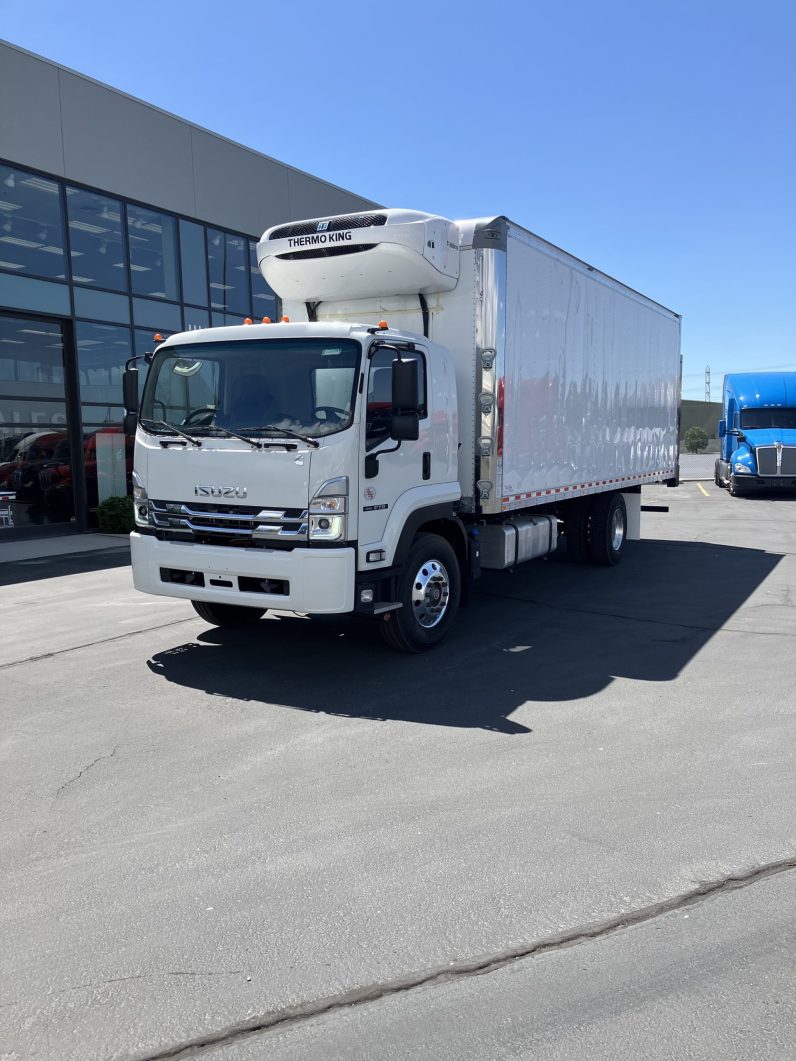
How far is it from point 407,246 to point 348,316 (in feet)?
3.74

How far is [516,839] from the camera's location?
380 centimetres

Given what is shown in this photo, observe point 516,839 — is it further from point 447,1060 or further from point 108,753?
point 108,753

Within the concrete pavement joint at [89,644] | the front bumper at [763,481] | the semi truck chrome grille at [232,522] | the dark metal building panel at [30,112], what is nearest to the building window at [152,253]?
the dark metal building panel at [30,112]

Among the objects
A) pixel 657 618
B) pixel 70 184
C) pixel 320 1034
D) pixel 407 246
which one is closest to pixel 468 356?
pixel 407 246

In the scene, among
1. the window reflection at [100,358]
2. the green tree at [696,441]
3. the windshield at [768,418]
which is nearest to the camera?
the window reflection at [100,358]

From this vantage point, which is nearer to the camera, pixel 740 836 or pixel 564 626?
pixel 740 836

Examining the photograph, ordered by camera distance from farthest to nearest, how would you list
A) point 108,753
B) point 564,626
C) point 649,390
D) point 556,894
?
point 649,390
point 564,626
point 108,753
point 556,894

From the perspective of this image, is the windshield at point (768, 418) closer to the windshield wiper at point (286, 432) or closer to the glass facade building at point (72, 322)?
the glass facade building at point (72, 322)

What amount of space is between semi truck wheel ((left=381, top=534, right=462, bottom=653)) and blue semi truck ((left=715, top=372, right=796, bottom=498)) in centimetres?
1806

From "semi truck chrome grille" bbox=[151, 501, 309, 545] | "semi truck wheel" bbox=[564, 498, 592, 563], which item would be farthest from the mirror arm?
"semi truck wheel" bbox=[564, 498, 592, 563]

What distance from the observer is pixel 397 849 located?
3.72m

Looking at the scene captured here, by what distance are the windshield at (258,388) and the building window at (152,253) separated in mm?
11567

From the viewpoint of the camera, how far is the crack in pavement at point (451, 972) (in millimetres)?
2553

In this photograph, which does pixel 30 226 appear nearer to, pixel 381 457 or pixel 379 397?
pixel 379 397
